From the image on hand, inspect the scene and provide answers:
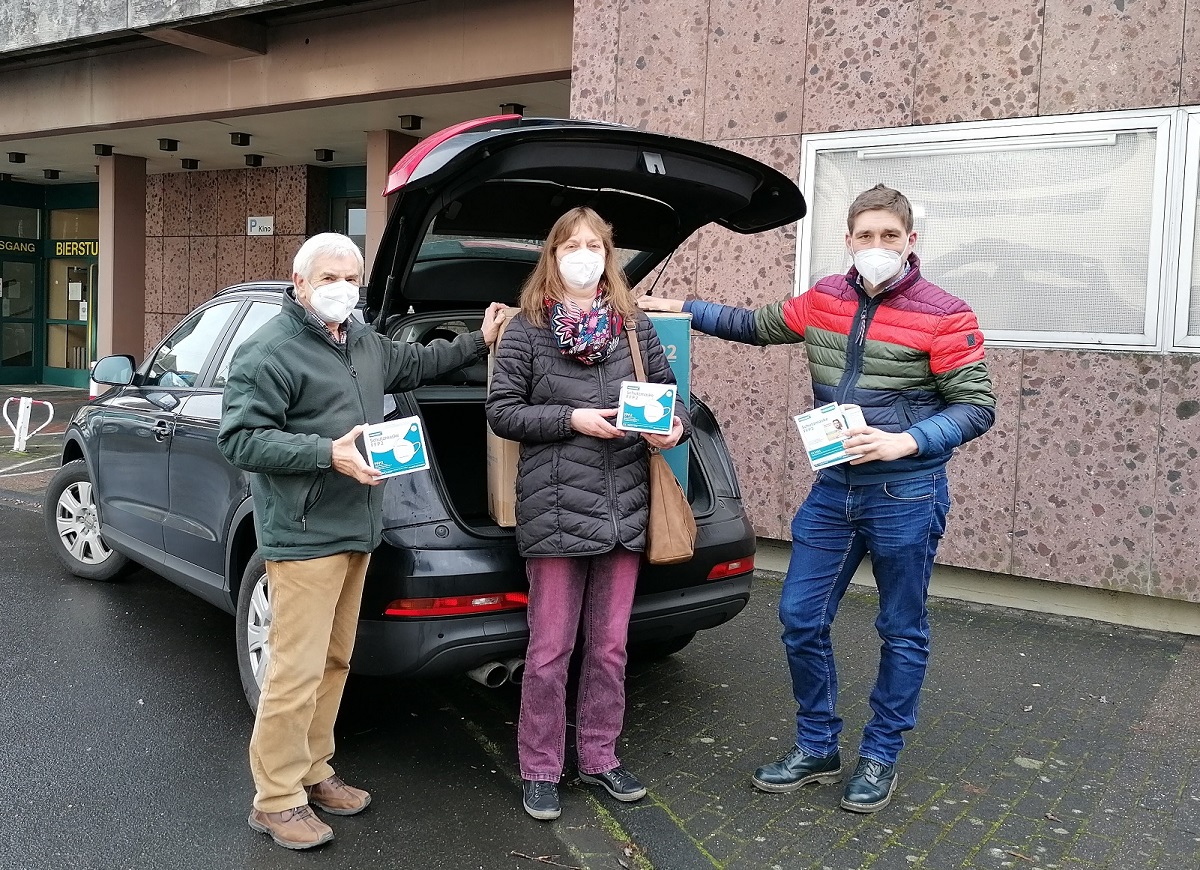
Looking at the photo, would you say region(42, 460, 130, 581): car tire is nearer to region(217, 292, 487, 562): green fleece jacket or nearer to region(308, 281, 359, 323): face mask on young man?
region(217, 292, 487, 562): green fleece jacket

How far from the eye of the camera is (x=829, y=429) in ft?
10.7

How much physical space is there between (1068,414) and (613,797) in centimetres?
358

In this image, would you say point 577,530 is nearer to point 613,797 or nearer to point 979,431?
point 613,797

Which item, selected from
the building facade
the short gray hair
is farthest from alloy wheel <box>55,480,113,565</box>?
the building facade

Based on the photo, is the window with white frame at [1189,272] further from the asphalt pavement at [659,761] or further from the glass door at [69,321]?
the glass door at [69,321]

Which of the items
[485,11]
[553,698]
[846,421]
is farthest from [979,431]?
[485,11]

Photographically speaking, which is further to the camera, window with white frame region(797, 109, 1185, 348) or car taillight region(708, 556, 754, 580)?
window with white frame region(797, 109, 1185, 348)

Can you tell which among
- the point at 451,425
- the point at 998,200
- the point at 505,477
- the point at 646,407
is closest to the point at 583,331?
the point at 646,407

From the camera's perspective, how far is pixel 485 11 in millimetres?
9500

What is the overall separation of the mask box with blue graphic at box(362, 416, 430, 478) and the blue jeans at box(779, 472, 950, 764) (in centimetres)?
133

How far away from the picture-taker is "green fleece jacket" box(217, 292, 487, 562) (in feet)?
9.77

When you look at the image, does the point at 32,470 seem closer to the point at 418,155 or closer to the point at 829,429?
the point at 418,155

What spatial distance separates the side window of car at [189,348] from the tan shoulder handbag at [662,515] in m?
2.26

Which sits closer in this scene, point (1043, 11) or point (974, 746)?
point (974, 746)
